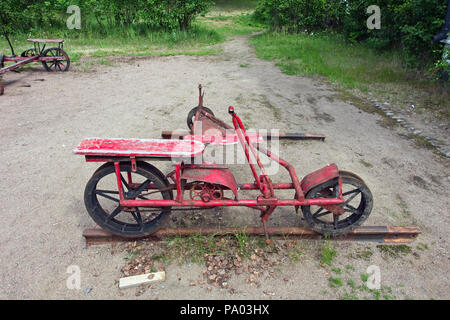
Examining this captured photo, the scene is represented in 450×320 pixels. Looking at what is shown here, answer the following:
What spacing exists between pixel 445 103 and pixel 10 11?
16277 millimetres

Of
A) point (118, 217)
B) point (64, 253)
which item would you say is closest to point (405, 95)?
point (118, 217)

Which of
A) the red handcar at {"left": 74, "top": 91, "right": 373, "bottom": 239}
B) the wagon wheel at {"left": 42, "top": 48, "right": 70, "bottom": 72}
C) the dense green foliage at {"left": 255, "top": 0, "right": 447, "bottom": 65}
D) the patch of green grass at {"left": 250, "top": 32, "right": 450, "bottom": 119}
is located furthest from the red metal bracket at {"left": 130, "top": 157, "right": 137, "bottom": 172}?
the wagon wheel at {"left": 42, "top": 48, "right": 70, "bottom": 72}

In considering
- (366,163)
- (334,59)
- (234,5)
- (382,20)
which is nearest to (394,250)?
(366,163)

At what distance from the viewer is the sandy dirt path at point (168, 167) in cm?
264

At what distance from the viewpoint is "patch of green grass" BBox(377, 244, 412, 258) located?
296cm

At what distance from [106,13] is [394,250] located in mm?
15265

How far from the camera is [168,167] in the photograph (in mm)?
4359

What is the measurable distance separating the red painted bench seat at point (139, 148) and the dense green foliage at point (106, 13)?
42.0 ft

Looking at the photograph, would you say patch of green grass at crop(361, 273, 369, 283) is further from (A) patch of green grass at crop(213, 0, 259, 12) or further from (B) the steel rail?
(A) patch of green grass at crop(213, 0, 259, 12)

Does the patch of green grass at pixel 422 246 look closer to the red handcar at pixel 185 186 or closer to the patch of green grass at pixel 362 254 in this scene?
the patch of green grass at pixel 362 254

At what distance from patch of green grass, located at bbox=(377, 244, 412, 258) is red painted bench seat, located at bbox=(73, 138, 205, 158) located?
2.10 metres
